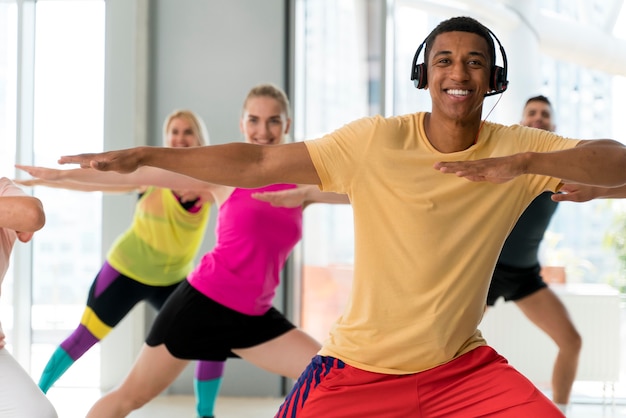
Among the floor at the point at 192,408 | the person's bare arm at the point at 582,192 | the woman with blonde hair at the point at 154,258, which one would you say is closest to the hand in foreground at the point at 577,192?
the person's bare arm at the point at 582,192

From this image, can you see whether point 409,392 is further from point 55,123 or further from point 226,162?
point 55,123

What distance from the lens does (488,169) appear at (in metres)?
1.78

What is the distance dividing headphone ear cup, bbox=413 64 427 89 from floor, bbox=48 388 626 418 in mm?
2577

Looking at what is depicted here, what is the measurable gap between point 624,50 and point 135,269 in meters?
2.97

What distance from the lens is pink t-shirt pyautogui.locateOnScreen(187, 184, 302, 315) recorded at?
297cm

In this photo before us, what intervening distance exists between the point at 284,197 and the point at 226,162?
32.9 inches

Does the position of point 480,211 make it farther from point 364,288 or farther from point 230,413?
point 230,413

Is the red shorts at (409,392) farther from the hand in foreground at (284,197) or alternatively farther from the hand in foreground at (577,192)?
the hand in foreground at (284,197)

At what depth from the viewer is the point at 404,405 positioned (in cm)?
199

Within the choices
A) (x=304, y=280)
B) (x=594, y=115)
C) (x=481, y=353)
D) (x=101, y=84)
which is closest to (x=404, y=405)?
(x=481, y=353)

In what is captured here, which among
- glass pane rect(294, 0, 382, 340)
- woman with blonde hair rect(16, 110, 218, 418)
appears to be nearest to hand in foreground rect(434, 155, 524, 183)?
woman with blonde hair rect(16, 110, 218, 418)

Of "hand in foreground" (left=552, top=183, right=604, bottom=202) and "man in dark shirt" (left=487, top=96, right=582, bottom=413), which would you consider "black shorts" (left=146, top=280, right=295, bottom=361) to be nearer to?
"hand in foreground" (left=552, top=183, right=604, bottom=202)

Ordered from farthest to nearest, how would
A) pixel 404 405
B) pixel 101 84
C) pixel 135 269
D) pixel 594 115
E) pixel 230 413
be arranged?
pixel 101 84 → pixel 594 115 → pixel 230 413 → pixel 135 269 → pixel 404 405

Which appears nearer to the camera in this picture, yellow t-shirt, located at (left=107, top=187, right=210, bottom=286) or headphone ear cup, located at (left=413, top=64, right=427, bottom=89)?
headphone ear cup, located at (left=413, top=64, right=427, bottom=89)
